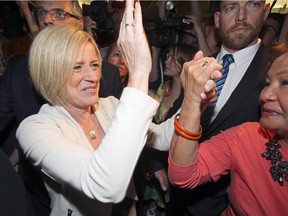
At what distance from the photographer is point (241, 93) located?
1474 mm

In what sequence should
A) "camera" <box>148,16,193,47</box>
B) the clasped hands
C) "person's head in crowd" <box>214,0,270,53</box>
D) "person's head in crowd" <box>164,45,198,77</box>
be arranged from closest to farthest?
the clasped hands → "person's head in crowd" <box>214,0,270,53</box> → "camera" <box>148,16,193,47</box> → "person's head in crowd" <box>164,45,198,77</box>

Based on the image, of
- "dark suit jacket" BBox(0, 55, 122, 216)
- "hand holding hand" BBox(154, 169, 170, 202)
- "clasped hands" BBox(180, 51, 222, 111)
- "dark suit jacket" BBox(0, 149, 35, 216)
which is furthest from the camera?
"hand holding hand" BBox(154, 169, 170, 202)

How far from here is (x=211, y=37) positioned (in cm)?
286

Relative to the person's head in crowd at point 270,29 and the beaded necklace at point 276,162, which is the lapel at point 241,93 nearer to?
the beaded necklace at point 276,162

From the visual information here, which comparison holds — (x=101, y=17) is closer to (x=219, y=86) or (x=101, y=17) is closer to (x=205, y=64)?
(x=219, y=86)

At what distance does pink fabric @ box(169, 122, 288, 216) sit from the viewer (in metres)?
1.04

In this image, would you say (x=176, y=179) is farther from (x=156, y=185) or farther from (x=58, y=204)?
(x=156, y=185)

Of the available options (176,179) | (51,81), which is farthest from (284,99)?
(51,81)

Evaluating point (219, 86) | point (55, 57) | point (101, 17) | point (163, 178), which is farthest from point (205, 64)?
point (101, 17)

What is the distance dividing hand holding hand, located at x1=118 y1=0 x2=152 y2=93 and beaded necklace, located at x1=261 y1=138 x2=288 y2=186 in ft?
1.90

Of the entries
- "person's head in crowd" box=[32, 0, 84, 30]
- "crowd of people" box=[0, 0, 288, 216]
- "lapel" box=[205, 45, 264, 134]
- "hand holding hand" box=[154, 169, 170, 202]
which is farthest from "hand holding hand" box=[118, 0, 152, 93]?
"hand holding hand" box=[154, 169, 170, 202]

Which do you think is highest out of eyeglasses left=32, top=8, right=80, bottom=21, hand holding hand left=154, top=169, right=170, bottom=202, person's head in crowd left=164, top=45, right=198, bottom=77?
eyeglasses left=32, top=8, right=80, bottom=21

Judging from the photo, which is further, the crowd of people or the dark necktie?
the dark necktie

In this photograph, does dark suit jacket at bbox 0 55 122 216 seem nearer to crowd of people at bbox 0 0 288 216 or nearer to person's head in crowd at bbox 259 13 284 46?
crowd of people at bbox 0 0 288 216
